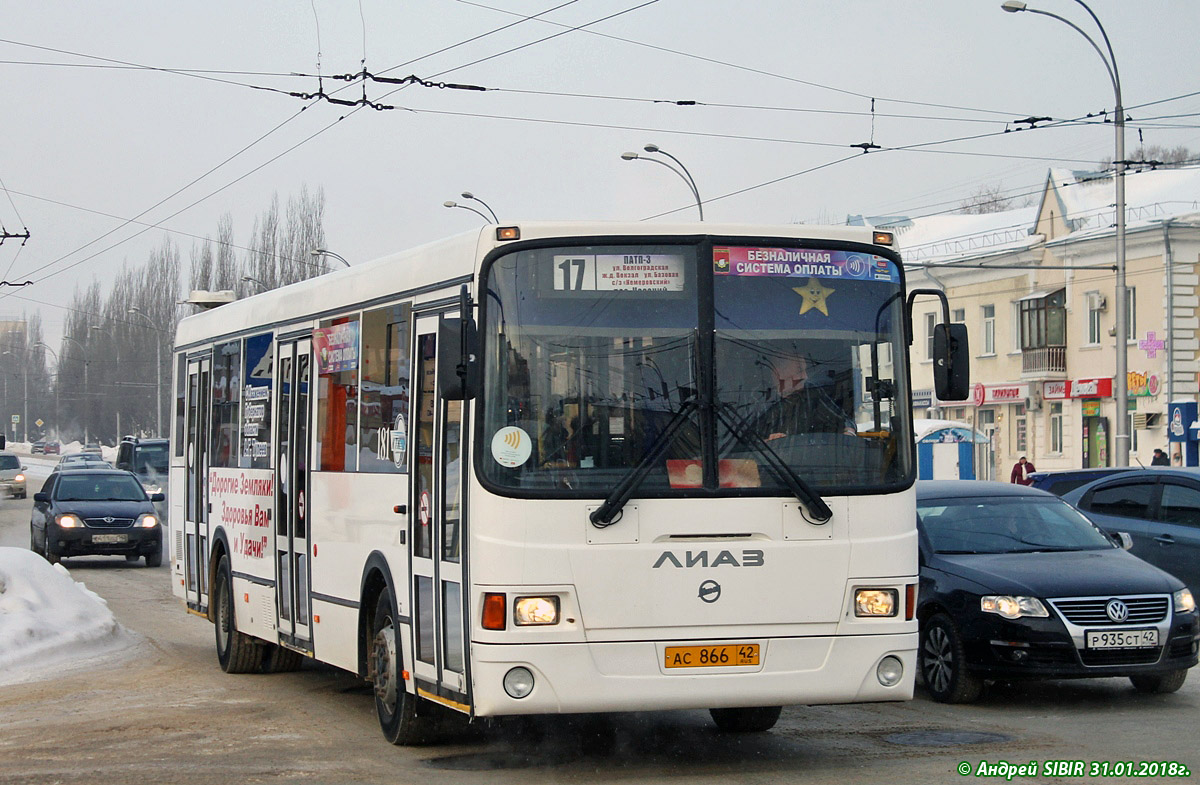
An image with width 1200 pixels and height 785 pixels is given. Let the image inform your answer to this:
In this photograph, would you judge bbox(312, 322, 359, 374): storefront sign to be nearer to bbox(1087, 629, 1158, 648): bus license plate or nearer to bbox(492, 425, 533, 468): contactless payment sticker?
bbox(492, 425, 533, 468): contactless payment sticker

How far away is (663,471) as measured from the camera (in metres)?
7.54

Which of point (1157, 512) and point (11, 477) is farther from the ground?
point (1157, 512)

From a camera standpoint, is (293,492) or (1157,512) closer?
(293,492)

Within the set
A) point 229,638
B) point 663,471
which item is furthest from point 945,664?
point 229,638

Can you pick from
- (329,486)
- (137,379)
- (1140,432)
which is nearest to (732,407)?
(329,486)

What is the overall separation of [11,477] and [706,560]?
55.9 meters

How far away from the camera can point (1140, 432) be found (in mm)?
44188

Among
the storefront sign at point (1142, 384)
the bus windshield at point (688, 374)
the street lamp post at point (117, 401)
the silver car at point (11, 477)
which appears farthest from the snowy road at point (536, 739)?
the street lamp post at point (117, 401)

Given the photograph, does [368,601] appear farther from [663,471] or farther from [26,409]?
[26,409]

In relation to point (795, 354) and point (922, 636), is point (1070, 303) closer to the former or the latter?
point (922, 636)

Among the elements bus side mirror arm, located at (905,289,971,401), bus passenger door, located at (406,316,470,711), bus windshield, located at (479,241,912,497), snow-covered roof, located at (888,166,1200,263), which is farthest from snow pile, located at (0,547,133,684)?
snow-covered roof, located at (888,166,1200,263)

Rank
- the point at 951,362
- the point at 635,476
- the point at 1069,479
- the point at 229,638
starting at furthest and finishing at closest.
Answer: the point at 1069,479 → the point at 229,638 → the point at 951,362 → the point at 635,476

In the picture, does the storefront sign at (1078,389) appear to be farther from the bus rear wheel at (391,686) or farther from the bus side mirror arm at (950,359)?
the bus rear wheel at (391,686)

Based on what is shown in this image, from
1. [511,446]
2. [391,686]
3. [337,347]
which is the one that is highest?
[337,347]
